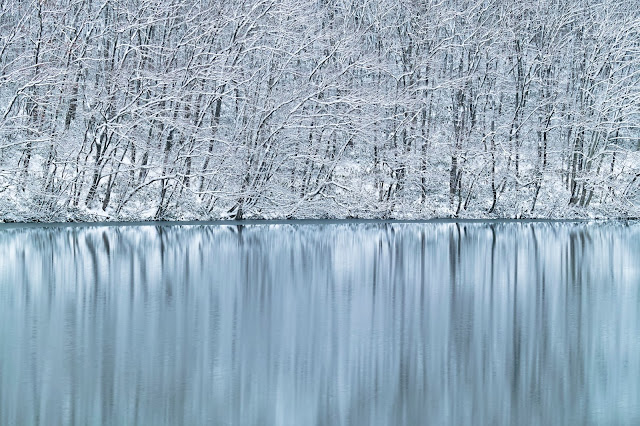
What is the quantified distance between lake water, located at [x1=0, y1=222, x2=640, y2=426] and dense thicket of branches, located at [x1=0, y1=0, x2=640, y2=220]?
413 inches

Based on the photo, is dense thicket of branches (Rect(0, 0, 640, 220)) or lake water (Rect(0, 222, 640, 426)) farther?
dense thicket of branches (Rect(0, 0, 640, 220))

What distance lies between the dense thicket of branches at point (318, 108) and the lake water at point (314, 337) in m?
10.5

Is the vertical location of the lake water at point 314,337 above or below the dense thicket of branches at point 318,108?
below

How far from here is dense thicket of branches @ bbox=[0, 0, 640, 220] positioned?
30844 millimetres

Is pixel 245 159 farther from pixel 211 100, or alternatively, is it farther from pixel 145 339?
pixel 145 339

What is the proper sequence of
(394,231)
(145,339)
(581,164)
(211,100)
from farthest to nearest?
(581,164) → (211,100) → (394,231) → (145,339)

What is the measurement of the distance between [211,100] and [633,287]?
19712 mm

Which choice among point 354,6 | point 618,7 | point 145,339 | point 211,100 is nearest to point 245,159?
point 211,100

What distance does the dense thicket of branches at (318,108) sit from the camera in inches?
1214

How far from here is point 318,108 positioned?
35531 millimetres

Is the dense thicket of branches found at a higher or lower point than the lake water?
higher

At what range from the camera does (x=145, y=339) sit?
10008 mm

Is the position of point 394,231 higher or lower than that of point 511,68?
lower

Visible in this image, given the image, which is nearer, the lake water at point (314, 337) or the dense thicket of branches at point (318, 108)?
the lake water at point (314, 337)
